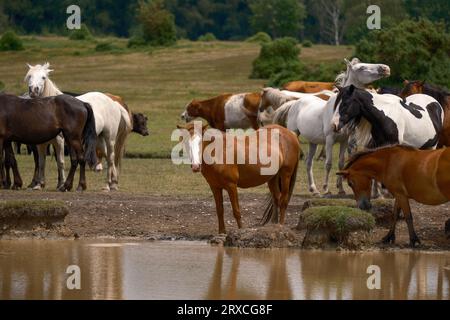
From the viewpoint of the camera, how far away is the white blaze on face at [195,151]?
13961 mm

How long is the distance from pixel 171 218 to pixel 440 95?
5.28 metres

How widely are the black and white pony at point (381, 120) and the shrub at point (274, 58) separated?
32.7 metres

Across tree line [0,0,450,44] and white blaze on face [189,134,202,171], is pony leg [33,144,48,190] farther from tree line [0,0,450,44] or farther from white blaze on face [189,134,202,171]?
tree line [0,0,450,44]

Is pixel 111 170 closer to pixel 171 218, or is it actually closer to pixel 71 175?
pixel 71 175

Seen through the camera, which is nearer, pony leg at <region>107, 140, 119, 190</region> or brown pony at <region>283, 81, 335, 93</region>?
pony leg at <region>107, 140, 119, 190</region>

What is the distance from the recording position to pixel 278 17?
9081 cm

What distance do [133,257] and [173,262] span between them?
61 centimetres

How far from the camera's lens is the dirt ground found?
15227 millimetres

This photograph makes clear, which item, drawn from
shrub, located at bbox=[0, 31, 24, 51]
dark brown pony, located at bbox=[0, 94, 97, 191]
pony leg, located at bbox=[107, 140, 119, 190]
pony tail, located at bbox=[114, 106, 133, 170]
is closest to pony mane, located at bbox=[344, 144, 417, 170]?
dark brown pony, located at bbox=[0, 94, 97, 191]

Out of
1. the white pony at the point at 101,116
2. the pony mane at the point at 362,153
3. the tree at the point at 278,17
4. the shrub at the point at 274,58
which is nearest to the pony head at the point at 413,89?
the white pony at the point at 101,116

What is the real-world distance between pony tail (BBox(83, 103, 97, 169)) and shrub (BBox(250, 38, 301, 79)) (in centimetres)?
3066

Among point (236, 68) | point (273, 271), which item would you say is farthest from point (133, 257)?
point (236, 68)
